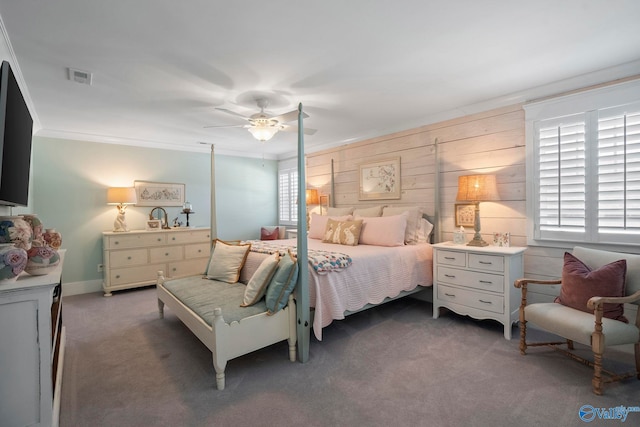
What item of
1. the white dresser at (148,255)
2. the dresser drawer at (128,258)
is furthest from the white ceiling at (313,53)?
the dresser drawer at (128,258)

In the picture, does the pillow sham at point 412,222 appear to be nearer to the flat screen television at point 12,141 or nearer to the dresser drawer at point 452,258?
the dresser drawer at point 452,258

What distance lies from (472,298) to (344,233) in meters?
1.53

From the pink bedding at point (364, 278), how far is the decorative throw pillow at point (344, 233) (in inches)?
4.7

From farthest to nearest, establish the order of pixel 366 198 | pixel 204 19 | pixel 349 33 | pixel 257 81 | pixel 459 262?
pixel 366 198 < pixel 459 262 < pixel 257 81 < pixel 349 33 < pixel 204 19

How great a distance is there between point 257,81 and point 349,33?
1.02 meters

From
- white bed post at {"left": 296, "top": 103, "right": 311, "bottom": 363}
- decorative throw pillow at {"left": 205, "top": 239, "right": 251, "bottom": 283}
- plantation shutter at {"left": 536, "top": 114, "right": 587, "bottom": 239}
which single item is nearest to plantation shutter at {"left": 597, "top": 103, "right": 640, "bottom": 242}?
plantation shutter at {"left": 536, "top": 114, "right": 587, "bottom": 239}

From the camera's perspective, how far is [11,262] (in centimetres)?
143

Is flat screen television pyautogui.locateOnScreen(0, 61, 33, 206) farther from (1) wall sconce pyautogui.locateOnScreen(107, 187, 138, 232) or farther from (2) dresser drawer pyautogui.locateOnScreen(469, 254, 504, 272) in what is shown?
(2) dresser drawer pyautogui.locateOnScreen(469, 254, 504, 272)

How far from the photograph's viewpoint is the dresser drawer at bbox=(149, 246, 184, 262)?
14.7ft

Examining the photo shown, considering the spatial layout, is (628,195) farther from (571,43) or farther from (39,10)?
(39,10)

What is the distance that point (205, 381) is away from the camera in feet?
6.89

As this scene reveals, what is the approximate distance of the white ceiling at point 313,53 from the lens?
1.77m

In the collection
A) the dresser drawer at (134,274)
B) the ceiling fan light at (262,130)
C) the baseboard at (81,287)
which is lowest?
the baseboard at (81,287)

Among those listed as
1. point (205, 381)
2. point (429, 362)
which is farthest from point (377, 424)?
point (205, 381)
